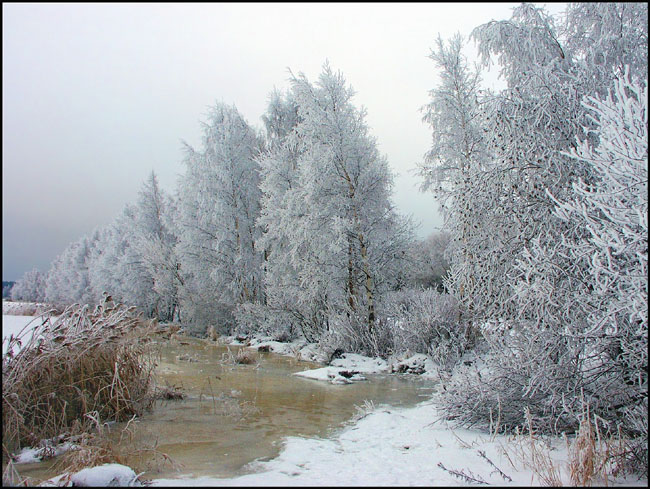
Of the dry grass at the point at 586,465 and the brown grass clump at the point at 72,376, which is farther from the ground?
the brown grass clump at the point at 72,376

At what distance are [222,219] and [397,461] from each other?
52.3ft

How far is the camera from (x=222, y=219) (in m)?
19.7

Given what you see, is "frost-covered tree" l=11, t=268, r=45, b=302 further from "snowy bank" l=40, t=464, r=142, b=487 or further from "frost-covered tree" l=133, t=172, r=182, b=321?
"snowy bank" l=40, t=464, r=142, b=487

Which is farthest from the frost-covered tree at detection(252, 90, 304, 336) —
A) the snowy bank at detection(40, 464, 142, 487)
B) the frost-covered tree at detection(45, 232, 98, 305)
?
the frost-covered tree at detection(45, 232, 98, 305)

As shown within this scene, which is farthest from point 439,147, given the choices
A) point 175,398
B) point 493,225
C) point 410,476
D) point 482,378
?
point 410,476

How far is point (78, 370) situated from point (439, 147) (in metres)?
10.8

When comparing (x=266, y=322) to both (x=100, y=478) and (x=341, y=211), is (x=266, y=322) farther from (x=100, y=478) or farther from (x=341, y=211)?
(x=100, y=478)

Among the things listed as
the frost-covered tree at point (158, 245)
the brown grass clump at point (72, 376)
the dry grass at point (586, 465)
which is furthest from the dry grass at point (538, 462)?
the frost-covered tree at point (158, 245)

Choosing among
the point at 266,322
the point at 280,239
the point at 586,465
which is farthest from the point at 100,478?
the point at 266,322

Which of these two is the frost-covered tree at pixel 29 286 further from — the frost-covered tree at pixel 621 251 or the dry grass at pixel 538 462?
the frost-covered tree at pixel 621 251

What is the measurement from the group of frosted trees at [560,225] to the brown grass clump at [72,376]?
4292 mm

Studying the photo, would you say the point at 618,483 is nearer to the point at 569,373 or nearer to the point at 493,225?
the point at 569,373

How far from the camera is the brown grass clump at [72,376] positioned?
17.1 ft

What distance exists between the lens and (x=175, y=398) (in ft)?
25.5
